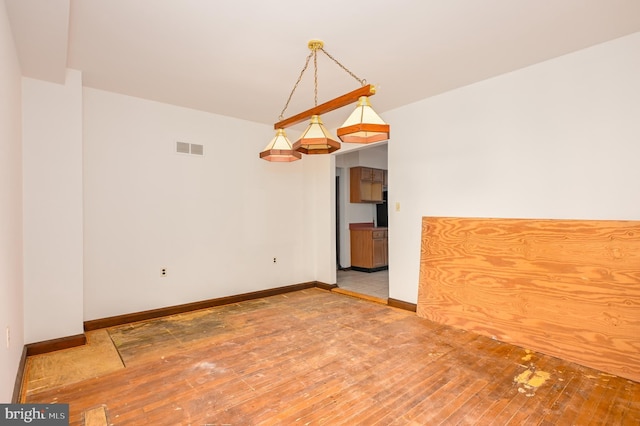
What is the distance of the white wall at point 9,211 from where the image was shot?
75.4 inches

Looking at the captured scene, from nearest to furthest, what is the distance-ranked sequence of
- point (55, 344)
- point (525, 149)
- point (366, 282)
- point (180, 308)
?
point (55, 344) < point (525, 149) < point (180, 308) < point (366, 282)

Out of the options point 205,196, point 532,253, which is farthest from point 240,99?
point 532,253

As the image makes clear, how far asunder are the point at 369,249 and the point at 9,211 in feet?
19.6

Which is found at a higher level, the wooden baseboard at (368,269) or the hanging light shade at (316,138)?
the hanging light shade at (316,138)

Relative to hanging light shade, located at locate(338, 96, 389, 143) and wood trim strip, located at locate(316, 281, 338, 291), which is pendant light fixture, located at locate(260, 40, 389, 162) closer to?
hanging light shade, located at locate(338, 96, 389, 143)

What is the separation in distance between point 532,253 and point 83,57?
16.0 feet

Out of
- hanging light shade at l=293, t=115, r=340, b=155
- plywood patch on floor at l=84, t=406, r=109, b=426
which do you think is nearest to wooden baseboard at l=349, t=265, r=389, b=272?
hanging light shade at l=293, t=115, r=340, b=155

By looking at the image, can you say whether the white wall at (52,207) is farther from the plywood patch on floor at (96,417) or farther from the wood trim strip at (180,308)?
the plywood patch on floor at (96,417)

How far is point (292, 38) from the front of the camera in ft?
8.71

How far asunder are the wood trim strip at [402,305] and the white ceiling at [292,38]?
286 cm

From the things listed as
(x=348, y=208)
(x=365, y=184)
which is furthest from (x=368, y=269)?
Result: (x=365, y=184)

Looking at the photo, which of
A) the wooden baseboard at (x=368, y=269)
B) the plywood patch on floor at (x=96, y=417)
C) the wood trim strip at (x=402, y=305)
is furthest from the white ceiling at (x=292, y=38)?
the wooden baseboard at (x=368, y=269)

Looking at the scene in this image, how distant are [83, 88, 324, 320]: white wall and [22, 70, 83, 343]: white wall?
0.46m

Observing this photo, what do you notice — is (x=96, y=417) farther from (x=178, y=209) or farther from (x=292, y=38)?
(x=292, y=38)
